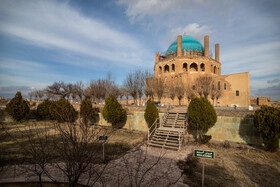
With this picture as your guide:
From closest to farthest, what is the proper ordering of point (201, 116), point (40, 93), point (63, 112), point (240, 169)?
point (63, 112) < point (240, 169) < point (201, 116) < point (40, 93)

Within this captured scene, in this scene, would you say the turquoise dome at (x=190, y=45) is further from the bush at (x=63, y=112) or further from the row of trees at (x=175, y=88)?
the bush at (x=63, y=112)

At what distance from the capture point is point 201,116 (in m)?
11.7

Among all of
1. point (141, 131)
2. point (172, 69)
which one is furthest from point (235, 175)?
point (172, 69)

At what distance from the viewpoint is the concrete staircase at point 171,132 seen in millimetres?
10628

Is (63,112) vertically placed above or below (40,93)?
below

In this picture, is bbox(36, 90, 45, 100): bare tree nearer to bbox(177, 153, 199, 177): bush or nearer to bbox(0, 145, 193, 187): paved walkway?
bbox(0, 145, 193, 187): paved walkway

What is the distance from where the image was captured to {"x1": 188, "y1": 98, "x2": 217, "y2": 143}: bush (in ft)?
38.0

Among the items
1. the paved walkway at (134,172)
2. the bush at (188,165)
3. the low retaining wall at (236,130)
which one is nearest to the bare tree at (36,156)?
the paved walkway at (134,172)

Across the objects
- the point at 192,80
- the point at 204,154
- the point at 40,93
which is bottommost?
the point at 204,154

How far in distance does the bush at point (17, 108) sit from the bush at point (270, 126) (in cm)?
2402

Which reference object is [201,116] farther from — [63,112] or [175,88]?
[175,88]

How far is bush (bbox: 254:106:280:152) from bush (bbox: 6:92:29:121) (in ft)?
78.8

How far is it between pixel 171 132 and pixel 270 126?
228 inches

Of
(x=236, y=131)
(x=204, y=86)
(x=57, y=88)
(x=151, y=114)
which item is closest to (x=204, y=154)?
(x=236, y=131)
